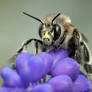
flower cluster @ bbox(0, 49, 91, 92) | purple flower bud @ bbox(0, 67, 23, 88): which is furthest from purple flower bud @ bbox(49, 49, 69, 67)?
purple flower bud @ bbox(0, 67, 23, 88)

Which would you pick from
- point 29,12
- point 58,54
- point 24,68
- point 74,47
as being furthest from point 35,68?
point 29,12

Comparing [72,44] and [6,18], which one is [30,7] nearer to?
[6,18]

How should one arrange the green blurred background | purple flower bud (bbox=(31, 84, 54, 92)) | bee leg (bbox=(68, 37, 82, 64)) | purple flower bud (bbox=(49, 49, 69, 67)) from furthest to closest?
the green blurred background < bee leg (bbox=(68, 37, 82, 64)) < purple flower bud (bbox=(49, 49, 69, 67)) < purple flower bud (bbox=(31, 84, 54, 92))

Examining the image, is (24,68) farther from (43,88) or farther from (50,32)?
(50,32)

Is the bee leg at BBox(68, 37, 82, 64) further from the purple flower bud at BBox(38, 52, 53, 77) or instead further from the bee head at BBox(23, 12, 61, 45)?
the purple flower bud at BBox(38, 52, 53, 77)

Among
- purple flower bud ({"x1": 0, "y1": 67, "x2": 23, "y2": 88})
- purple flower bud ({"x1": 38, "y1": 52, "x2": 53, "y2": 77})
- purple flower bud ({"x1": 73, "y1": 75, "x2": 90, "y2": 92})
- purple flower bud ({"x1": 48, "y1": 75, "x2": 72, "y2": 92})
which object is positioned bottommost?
purple flower bud ({"x1": 73, "y1": 75, "x2": 90, "y2": 92})

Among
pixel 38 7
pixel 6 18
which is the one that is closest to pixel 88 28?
pixel 38 7

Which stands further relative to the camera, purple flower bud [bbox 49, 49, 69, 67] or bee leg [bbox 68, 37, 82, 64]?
bee leg [bbox 68, 37, 82, 64]

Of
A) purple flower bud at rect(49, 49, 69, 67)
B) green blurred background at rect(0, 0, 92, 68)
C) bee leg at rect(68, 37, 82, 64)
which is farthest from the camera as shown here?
green blurred background at rect(0, 0, 92, 68)

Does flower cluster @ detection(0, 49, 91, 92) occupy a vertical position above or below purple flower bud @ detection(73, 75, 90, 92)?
above
